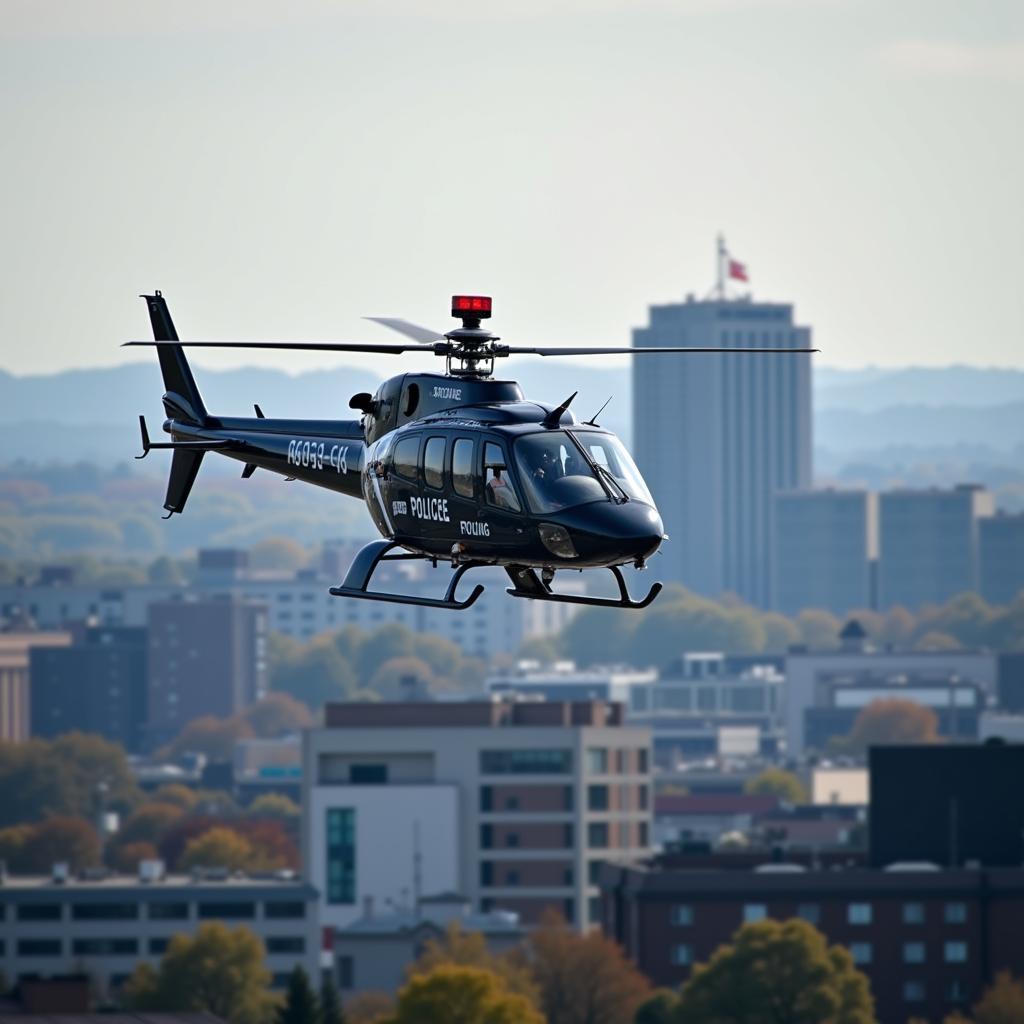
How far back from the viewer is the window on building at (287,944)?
13100cm

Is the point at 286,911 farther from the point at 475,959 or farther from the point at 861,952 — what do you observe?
the point at 861,952

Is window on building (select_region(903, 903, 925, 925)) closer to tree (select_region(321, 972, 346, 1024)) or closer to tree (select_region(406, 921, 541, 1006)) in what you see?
tree (select_region(406, 921, 541, 1006))

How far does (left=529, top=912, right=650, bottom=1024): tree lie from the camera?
108 meters

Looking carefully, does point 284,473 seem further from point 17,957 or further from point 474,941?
point 17,957

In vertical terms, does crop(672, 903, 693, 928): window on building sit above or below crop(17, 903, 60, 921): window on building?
above

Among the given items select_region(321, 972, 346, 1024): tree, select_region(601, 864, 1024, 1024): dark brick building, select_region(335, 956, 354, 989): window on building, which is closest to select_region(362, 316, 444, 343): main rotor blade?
select_region(321, 972, 346, 1024): tree

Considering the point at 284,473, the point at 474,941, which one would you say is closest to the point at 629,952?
the point at 474,941

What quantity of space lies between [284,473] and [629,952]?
78.6 meters

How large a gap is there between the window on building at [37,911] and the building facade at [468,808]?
12.7 m

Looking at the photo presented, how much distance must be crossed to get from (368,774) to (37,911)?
16.7 metres

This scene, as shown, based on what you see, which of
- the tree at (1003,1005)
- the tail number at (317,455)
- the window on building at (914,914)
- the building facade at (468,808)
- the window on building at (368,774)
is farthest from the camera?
the window on building at (368,774)

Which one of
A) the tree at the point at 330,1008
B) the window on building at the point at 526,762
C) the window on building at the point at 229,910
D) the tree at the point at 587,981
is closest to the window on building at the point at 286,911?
the window on building at the point at 229,910

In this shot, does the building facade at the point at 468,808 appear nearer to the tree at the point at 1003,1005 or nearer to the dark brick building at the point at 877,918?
the dark brick building at the point at 877,918

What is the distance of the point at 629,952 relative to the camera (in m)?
116
